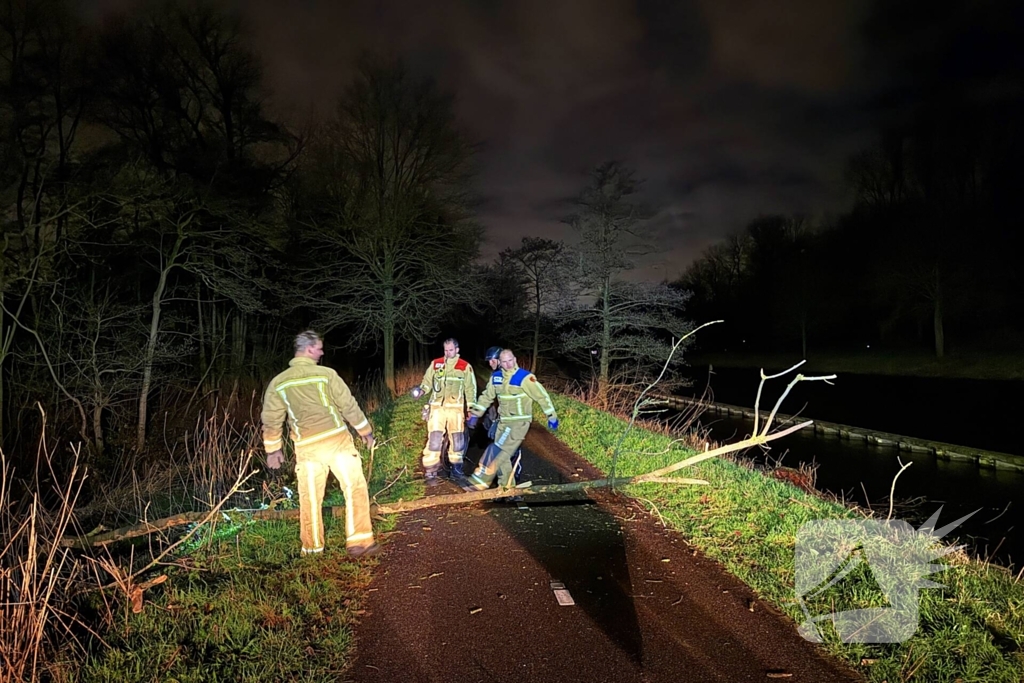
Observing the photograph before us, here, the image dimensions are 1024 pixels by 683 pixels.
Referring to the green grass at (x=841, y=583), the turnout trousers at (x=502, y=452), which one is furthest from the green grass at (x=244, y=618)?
the green grass at (x=841, y=583)

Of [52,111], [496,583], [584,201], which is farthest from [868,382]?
[52,111]

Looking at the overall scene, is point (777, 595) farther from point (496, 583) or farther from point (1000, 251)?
point (1000, 251)

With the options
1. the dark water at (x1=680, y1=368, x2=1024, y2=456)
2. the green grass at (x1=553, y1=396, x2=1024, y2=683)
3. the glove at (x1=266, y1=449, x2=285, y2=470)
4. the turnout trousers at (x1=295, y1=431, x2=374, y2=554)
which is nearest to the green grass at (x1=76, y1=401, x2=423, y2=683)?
the turnout trousers at (x1=295, y1=431, x2=374, y2=554)

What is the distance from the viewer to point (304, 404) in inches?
192

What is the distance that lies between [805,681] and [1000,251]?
39362 millimetres

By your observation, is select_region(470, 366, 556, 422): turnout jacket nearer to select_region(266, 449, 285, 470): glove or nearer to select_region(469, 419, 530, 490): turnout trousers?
select_region(469, 419, 530, 490): turnout trousers

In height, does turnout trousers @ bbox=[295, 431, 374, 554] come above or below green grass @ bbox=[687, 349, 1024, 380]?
above

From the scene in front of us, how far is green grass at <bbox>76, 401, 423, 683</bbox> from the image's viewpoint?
3414 mm

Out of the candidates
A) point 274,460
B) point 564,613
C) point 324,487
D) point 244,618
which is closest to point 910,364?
point 564,613

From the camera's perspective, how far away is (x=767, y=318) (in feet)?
178

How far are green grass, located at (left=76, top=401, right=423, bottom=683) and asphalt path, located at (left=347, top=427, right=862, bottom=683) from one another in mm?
227
